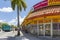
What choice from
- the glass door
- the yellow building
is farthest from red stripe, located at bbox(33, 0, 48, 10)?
the glass door

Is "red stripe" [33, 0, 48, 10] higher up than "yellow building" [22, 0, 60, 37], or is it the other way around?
"red stripe" [33, 0, 48, 10]

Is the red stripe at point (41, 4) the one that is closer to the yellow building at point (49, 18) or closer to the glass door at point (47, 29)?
the yellow building at point (49, 18)

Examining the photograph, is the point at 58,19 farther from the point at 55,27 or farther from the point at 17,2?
the point at 17,2

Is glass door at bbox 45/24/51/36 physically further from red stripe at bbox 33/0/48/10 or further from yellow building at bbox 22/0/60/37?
red stripe at bbox 33/0/48/10

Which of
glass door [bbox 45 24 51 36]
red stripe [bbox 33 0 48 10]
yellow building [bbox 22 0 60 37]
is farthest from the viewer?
red stripe [bbox 33 0 48 10]

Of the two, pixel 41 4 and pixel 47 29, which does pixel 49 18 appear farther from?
pixel 41 4

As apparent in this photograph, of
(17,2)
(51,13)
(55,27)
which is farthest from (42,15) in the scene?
(17,2)

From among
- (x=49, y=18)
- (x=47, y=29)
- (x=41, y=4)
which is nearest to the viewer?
(x=49, y=18)

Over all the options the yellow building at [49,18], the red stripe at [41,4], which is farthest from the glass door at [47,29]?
the red stripe at [41,4]

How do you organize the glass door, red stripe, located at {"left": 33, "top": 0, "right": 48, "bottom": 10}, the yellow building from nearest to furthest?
the yellow building
the glass door
red stripe, located at {"left": 33, "top": 0, "right": 48, "bottom": 10}

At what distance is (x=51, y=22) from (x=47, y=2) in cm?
402

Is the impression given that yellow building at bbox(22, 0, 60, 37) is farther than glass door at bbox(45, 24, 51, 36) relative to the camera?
No

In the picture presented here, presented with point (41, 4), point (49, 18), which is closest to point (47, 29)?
point (49, 18)

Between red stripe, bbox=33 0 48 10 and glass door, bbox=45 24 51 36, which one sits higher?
red stripe, bbox=33 0 48 10
